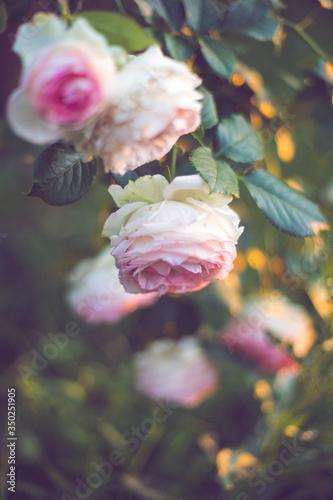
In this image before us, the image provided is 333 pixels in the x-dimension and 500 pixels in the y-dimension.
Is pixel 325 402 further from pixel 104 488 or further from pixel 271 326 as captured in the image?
pixel 104 488

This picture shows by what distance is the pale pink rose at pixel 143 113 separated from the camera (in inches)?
11.4

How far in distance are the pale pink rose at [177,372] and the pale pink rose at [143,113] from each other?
0.53 meters

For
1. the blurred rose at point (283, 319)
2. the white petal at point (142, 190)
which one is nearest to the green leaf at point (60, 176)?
the white petal at point (142, 190)

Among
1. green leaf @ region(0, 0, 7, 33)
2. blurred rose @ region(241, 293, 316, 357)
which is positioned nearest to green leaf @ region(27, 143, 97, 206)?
green leaf @ region(0, 0, 7, 33)

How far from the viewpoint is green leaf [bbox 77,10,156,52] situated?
33 cm

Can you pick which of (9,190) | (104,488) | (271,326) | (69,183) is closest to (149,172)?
(69,183)

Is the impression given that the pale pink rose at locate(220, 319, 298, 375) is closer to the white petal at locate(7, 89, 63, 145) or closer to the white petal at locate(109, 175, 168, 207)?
the white petal at locate(109, 175, 168, 207)

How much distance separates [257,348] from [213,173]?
1.52 ft

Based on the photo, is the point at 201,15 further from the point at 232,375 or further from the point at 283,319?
the point at 232,375

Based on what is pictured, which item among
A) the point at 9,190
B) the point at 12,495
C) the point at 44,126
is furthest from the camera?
the point at 9,190

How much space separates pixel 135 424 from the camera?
885mm

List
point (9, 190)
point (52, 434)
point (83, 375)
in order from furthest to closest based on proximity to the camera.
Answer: point (9, 190) → point (83, 375) → point (52, 434)

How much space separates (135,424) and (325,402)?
41cm

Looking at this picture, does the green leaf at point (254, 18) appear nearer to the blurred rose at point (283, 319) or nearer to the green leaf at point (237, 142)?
the green leaf at point (237, 142)
